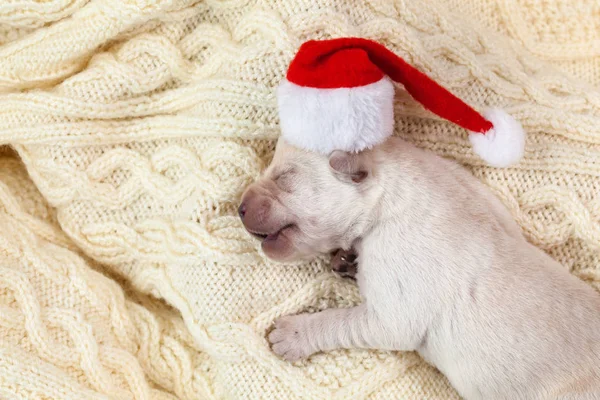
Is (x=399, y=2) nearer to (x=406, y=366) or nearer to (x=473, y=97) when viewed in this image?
(x=473, y=97)

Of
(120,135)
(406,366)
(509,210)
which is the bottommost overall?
(406,366)

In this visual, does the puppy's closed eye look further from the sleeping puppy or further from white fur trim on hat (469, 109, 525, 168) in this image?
white fur trim on hat (469, 109, 525, 168)

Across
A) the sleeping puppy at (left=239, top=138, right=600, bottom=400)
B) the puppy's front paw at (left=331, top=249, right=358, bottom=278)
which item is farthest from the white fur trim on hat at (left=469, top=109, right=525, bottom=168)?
the puppy's front paw at (left=331, top=249, right=358, bottom=278)

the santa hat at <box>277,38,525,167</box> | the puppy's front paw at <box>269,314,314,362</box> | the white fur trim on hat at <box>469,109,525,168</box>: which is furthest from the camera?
the puppy's front paw at <box>269,314,314,362</box>

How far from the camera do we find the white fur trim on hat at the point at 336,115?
4.01 ft

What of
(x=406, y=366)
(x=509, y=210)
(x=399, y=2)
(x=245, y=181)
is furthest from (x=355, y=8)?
(x=406, y=366)

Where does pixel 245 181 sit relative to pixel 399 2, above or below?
below

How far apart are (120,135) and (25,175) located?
0.36 metres

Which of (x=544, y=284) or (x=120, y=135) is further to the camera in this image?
(x=120, y=135)

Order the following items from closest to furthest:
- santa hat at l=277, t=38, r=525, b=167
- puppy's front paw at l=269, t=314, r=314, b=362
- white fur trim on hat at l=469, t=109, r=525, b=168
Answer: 1. santa hat at l=277, t=38, r=525, b=167
2. white fur trim on hat at l=469, t=109, r=525, b=168
3. puppy's front paw at l=269, t=314, r=314, b=362

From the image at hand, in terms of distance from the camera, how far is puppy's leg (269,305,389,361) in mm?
1425

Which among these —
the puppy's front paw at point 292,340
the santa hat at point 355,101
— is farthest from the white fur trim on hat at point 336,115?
the puppy's front paw at point 292,340

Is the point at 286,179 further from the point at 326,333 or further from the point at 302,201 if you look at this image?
the point at 326,333

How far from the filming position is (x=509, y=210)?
1532mm
